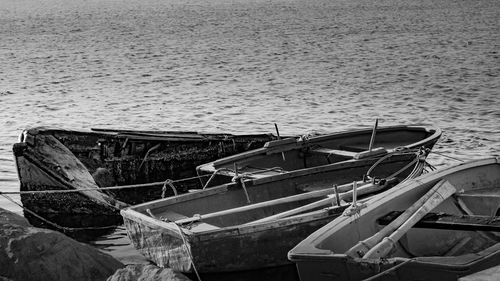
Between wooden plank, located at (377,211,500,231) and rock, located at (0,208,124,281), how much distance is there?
3.41 metres

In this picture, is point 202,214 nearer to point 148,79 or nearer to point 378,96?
point 378,96

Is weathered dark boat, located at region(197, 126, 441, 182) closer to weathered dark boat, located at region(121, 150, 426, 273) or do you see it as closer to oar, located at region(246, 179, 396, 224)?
weathered dark boat, located at region(121, 150, 426, 273)

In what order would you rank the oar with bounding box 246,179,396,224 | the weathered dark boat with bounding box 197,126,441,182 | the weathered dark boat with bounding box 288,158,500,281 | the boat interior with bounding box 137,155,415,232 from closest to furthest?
the weathered dark boat with bounding box 288,158,500,281 → the oar with bounding box 246,179,396,224 → the boat interior with bounding box 137,155,415,232 → the weathered dark boat with bounding box 197,126,441,182

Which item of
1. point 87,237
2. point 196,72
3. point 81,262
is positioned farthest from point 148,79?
point 81,262

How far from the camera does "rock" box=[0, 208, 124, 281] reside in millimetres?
9828

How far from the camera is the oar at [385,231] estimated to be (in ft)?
30.2

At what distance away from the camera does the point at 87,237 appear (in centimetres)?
1506

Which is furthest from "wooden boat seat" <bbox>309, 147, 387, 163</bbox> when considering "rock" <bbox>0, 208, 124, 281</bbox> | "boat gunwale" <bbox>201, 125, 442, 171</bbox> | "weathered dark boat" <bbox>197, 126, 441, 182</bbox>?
"rock" <bbox>0, 208, 124, 281</bbox>

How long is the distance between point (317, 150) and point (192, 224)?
17.0 feet

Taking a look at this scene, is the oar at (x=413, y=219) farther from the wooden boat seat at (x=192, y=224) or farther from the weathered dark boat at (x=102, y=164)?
the weathered dark boat at (x=102, y=164)

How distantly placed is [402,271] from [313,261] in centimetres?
90

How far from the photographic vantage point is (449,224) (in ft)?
32.7

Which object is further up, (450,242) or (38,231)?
(38,231)

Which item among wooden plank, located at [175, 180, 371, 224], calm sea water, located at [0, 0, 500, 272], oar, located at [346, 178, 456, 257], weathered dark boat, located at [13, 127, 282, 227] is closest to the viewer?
oar, located at [346, 178, 456, 257]
